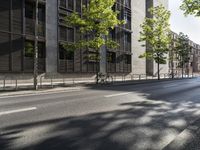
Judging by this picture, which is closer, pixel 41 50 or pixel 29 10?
pixel 29 10

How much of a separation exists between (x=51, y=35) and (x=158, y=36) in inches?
746

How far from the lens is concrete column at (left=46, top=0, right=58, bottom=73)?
88.6 feet

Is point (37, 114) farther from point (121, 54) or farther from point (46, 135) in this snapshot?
point (121, 54)

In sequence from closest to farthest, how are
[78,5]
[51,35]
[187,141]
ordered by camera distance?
[187,141], [51,35], [78,5]

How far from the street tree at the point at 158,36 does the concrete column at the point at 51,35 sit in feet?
53.0

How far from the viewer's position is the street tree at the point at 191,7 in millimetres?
17812

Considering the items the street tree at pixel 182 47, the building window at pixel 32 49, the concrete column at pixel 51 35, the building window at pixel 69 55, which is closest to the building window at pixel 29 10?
the concrete column at pixel 51 35

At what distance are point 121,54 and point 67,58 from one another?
12964mm

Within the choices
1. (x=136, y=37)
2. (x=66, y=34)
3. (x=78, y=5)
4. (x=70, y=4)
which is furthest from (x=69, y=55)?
(x=136, y=37)

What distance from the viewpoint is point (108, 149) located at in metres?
5.06

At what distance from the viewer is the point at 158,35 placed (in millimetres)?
39375

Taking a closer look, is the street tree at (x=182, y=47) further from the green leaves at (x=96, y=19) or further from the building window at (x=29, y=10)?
the building window at (x=29, y=10)

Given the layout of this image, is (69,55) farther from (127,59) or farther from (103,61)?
(127,59)

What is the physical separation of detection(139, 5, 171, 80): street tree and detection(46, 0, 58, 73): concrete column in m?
16.2
